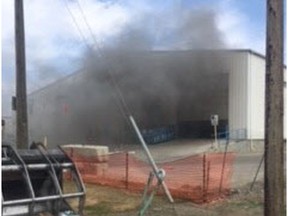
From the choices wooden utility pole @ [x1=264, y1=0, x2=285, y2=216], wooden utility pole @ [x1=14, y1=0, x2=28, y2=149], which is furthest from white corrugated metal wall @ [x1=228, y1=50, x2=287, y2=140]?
wooden utility pole @ [x1=264, y1=0, x2=285, y2=216]

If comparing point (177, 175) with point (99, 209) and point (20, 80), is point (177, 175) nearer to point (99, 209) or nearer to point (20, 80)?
point (99, 209)

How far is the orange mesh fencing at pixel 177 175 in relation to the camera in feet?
45.6

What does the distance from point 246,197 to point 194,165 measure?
80.5 inches

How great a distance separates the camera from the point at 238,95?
4278cm

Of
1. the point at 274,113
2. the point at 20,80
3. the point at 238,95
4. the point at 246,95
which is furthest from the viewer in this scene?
the point at 238,95

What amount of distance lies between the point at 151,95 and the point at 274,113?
39.0 meters

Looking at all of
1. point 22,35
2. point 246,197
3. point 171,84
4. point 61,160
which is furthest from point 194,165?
point 171,84

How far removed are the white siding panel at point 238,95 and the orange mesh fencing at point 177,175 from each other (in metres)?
25.7

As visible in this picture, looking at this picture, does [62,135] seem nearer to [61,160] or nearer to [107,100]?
[107,100]

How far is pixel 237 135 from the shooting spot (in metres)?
42.1

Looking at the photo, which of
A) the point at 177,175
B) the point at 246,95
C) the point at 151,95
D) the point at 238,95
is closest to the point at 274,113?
the point at 177,175

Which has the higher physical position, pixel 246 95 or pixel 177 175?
pixel 246 95

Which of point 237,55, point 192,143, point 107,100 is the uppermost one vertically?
point 237,55

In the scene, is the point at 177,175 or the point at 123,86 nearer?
the point at 177,175
